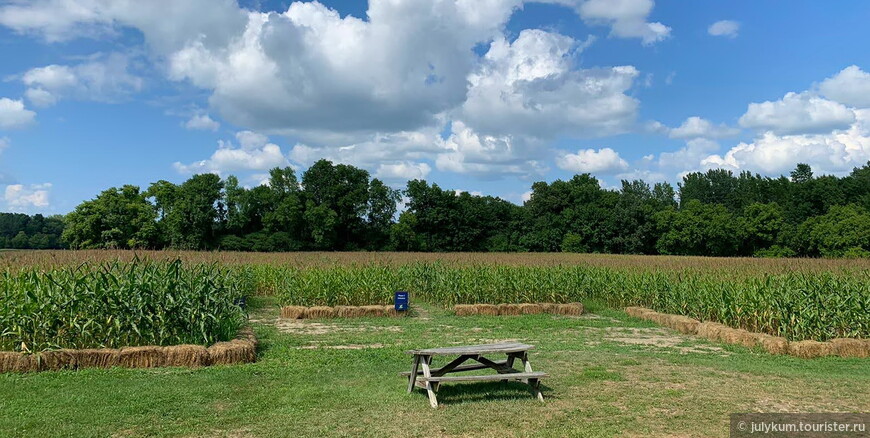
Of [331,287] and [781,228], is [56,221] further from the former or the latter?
[781,228]

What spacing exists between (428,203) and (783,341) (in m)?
47.1

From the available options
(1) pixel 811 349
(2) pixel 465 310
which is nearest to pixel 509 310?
(2) pixel 465 310

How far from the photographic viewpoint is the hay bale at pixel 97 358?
8133 mm

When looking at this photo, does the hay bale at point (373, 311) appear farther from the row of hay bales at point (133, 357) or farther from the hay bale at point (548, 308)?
the row of hay bales at point (133, 357)

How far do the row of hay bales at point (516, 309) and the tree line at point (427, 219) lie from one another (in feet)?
120

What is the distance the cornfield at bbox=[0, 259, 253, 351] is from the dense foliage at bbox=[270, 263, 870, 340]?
6.67 m

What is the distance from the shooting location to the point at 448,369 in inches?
271

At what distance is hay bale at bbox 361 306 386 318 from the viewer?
1544 cm

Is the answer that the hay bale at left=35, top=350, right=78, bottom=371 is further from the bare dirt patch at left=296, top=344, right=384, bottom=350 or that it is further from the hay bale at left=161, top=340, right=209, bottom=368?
the bare dirt patch at left=296, top=344, right=384, bottom=350

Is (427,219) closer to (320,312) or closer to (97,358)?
(320,312)

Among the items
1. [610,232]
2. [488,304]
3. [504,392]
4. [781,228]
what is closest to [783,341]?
[504,392]

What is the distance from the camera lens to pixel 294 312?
1496cm

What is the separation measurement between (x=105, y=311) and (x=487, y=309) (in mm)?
9605

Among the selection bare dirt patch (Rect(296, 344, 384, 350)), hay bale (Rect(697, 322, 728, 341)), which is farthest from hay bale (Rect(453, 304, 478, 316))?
hay bale (Rect(697, 322, 728, 341))
